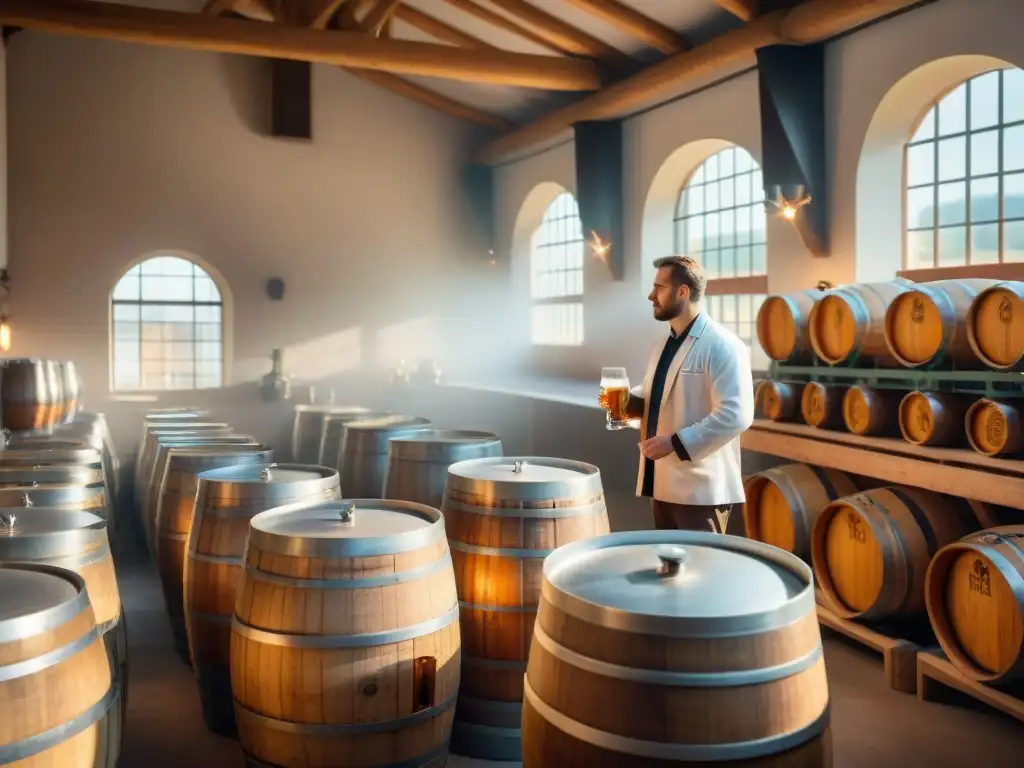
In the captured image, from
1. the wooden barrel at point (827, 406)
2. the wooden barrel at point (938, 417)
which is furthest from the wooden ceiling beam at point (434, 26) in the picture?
the wooden barrel at point (938, 417)

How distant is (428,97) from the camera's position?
424 inches

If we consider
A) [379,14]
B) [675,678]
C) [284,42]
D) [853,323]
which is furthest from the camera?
[379,14]

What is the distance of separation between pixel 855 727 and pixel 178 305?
8667mm

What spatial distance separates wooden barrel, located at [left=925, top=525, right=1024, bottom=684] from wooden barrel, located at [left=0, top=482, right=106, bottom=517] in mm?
2944

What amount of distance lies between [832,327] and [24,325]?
8.10 metres

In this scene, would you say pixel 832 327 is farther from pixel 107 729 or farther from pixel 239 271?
pixel 239 271

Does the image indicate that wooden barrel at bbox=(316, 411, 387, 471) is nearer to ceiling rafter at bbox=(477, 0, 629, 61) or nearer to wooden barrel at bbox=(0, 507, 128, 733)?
wooden barrel at bbox=(0, 507, 128, 733)

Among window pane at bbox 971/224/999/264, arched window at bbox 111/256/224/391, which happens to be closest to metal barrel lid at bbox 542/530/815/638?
window pane at bbox 971/224/999/264

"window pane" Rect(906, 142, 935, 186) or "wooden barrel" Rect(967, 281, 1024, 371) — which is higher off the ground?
"window pane" Rect(906, 142, 935, 186)

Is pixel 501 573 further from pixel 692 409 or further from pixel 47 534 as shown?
pixel 47 534

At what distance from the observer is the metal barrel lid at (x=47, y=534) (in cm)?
244

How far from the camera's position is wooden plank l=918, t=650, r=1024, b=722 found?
10.7 ft

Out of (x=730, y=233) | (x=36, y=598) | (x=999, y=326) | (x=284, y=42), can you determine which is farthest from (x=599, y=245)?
(x=36, y=598)

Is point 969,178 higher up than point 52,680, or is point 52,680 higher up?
point 969,178
